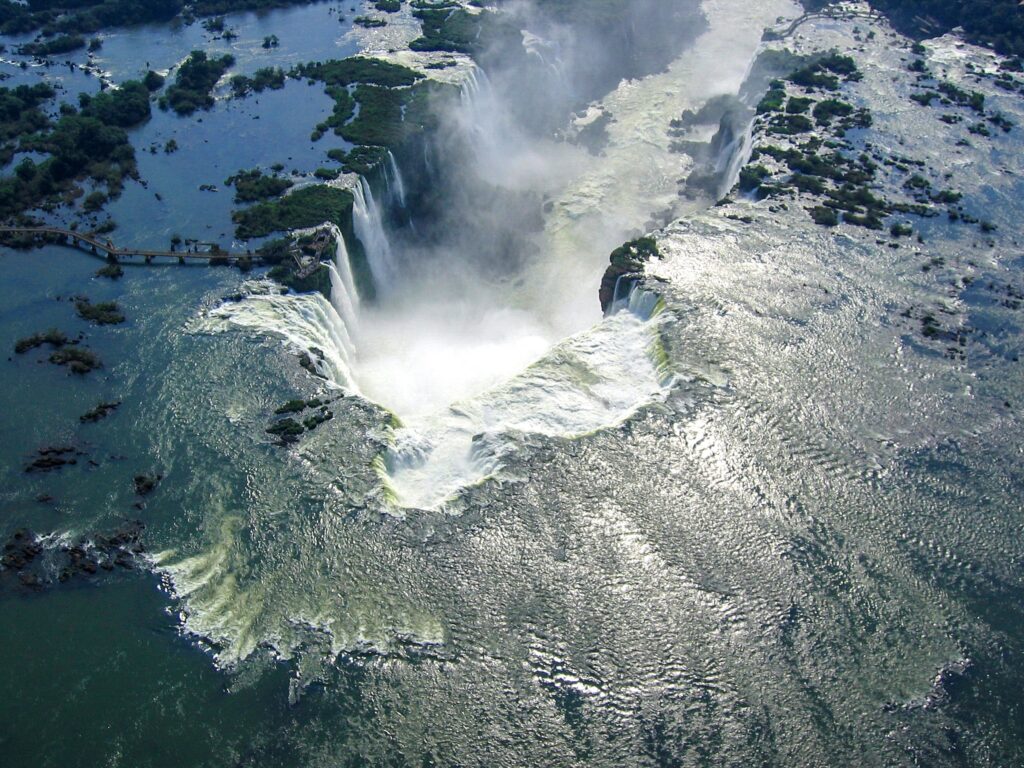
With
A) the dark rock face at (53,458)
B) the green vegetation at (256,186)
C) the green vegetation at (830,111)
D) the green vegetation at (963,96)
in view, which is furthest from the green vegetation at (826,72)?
the dark rock face at (53,458)

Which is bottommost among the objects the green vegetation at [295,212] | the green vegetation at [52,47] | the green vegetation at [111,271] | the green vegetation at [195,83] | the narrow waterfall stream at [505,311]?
the narrow waterfall stream at [505,311]

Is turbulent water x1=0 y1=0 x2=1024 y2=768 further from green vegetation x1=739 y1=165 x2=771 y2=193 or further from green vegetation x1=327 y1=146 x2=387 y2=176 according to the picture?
green vegetation x1=327 y1=146 x2=387 y2=176

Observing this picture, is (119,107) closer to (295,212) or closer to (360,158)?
(360,158)

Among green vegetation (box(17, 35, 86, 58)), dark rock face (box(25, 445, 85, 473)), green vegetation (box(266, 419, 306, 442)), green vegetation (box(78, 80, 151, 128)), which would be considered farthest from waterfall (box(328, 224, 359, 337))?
green vegetation (box(17, 35, 86, 58))

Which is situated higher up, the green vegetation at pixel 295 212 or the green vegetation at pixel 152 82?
the green vegetation at pixel 152 82

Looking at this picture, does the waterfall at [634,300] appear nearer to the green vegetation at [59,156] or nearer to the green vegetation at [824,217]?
the green vegetation at [824,217]

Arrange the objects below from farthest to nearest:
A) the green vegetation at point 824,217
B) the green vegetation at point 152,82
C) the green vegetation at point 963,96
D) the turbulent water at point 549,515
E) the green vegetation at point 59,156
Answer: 1. the green vegetation at point 963,96
2. the green vegetation at point 152,82
3. the green vegetation at point 824,217
4. the green vegetation at point 59,156
5. the turbulent water at point 549,515
